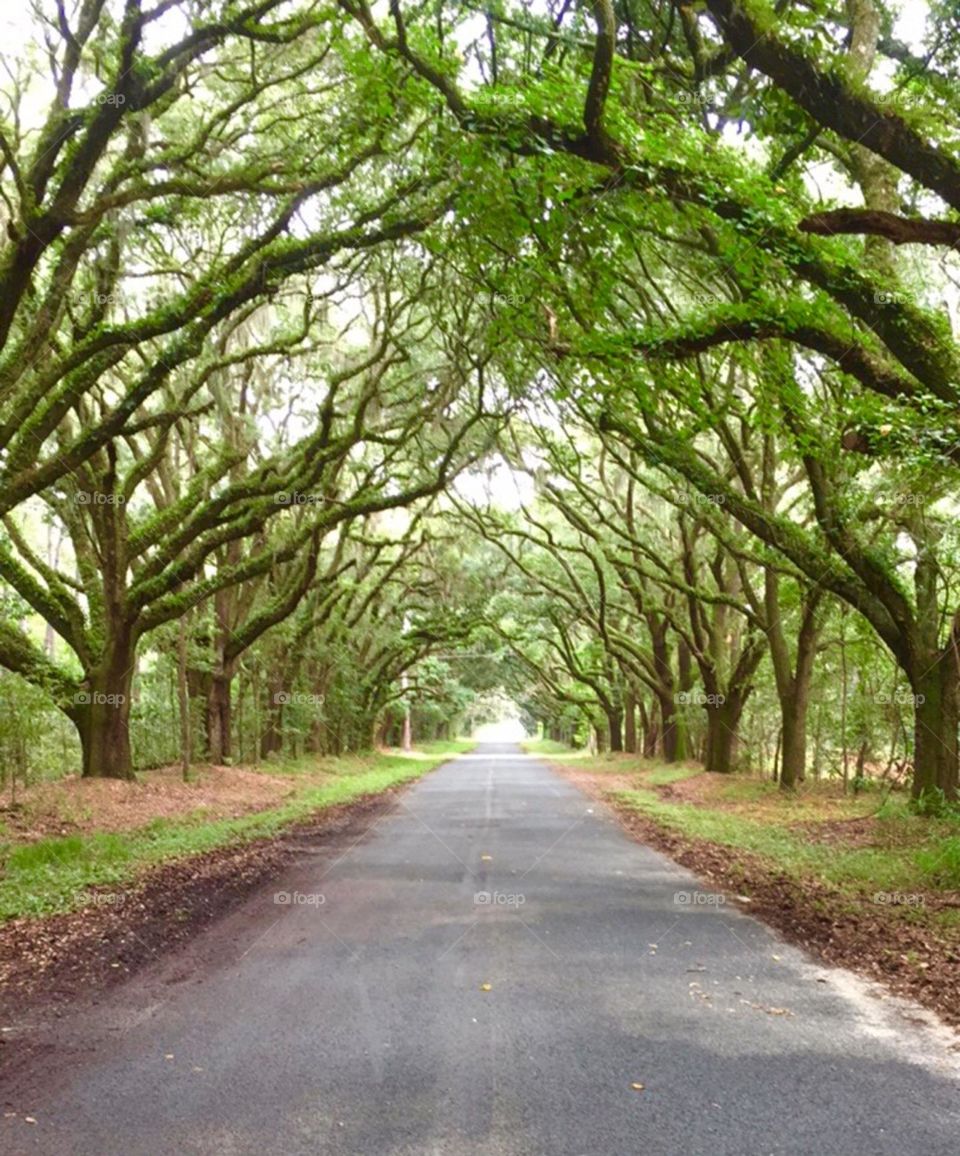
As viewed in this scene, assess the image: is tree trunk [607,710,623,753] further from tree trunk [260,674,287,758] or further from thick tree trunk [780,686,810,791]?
thick tree trunk [780,686,810,791]

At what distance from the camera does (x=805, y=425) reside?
11820 millimetres

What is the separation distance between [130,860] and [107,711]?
21.6 feet

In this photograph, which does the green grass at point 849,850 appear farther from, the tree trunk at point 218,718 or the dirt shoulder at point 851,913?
the tree trunk at point 218,718

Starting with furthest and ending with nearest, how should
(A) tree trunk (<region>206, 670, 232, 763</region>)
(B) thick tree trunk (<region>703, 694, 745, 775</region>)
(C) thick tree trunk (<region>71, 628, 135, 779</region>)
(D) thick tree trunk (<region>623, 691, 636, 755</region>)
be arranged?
(D) thick tree trunk (<region>623, 691, 636, 755</region>)
(B) thick tree trunk (<region>703, 694, 745, 775</region>)
(A) tree trunk (<region>206, 670, 232, 763</region>)
(C) thick tree trunk (<region>71, 628, 135, 779</region>)

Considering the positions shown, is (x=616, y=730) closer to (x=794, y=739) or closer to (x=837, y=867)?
(x=794, y=739)

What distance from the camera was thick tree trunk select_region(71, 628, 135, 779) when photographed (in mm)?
16312

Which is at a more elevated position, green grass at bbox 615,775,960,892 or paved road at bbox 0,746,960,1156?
paved road at bbox 0,746,960,1156

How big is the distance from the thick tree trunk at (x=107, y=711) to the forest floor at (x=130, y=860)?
21.9 inches

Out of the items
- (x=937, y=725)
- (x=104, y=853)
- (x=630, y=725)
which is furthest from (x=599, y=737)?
(x=104, y=853)

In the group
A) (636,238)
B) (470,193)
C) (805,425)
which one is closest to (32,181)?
(470,193)

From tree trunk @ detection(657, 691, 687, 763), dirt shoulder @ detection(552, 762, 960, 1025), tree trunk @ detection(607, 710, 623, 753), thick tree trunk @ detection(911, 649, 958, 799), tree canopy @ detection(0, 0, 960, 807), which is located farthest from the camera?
tree trunk @ detection(607, 710, 623, 753)

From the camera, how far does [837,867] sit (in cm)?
1014

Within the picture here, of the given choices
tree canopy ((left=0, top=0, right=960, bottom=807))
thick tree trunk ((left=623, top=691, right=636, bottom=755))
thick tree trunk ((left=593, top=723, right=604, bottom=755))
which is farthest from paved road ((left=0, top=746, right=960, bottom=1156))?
thick tree trunk ((left=593, top=723, right=604, bottom=755))

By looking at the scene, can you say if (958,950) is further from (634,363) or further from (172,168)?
(172,168)
